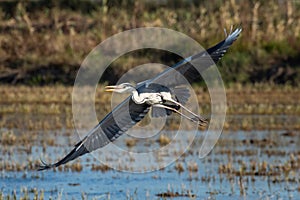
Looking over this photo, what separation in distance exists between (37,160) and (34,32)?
15.6m

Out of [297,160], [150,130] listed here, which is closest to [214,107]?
[150,130]

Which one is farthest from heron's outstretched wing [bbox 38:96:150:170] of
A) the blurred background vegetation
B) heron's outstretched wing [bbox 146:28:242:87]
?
the blurred background vegetation

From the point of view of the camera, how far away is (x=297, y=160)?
12148mm

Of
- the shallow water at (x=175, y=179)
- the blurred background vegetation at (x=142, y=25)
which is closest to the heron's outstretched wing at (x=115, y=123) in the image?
the shallow water at (x=175, y=179)

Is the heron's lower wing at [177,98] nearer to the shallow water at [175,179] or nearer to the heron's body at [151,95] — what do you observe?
the heron's body at [151,95]

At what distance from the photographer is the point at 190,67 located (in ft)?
29.8

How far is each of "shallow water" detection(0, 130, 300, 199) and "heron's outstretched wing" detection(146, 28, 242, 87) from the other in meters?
1.29

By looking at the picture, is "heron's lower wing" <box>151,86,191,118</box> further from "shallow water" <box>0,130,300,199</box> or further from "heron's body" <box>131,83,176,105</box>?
"shallow water" <box>0,130,300,199</box>

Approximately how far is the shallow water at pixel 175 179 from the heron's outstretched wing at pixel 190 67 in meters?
1.29

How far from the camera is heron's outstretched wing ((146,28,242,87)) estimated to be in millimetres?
8875

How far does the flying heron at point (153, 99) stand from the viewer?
29.0 ft

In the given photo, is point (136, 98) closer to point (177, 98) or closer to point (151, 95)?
point (151, 95)

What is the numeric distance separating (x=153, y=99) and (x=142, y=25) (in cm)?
1776

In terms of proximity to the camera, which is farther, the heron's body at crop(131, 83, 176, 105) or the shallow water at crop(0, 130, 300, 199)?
the shallow water at crop(0, 130, 300, 199)
